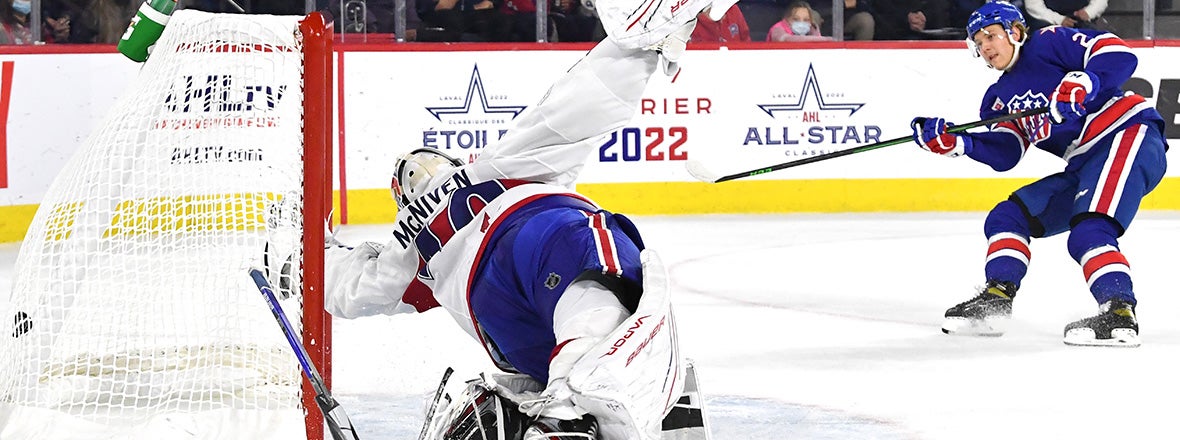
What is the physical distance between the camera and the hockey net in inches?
92.6

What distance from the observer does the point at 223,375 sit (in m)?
2.72

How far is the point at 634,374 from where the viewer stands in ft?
6.17

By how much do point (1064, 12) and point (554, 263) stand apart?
5.12m

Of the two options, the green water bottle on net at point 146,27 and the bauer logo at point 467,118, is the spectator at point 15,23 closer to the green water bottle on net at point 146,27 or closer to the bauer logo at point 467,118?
the bauer logo at point 467,118

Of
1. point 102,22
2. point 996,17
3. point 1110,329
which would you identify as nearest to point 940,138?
point 996,17

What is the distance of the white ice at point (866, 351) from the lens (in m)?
2.75

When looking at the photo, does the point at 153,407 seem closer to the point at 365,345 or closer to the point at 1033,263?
the point at 365,345

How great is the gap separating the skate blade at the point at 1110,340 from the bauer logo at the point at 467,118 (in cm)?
288

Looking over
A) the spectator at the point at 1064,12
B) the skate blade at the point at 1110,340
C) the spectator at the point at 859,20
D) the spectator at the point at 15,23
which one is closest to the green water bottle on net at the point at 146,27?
the skate blade at the point at 1110,340

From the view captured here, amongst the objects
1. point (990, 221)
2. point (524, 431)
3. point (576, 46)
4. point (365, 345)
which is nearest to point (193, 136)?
point (524, 431)

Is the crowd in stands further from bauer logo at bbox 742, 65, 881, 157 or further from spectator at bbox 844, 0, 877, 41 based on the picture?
bauer logo at bbox 742, 65, 881, 157

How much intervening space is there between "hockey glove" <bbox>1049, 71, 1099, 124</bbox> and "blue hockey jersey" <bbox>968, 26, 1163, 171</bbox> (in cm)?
2

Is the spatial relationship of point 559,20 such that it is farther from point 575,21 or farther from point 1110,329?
point 1110,329

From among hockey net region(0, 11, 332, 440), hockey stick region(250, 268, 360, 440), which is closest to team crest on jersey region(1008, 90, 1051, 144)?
hockey net region(0, 11, 332, 440)
